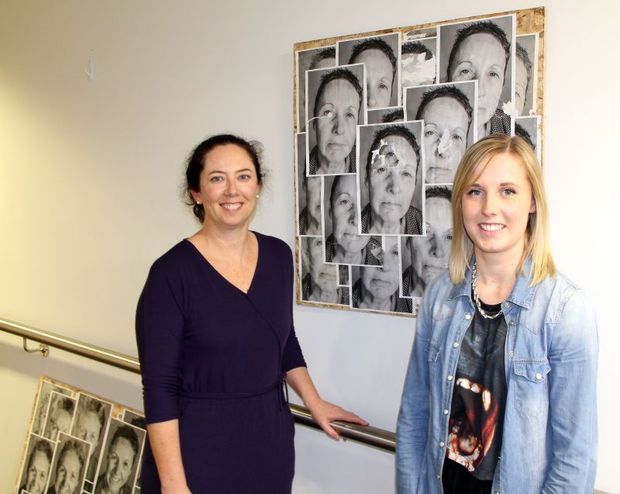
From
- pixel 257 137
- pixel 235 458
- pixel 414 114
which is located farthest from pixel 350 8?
pixel 235 458

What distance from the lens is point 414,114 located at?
155 cm

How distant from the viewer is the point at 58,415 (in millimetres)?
2672

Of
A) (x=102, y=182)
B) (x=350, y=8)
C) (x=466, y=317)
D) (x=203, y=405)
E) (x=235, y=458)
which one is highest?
(x=350, y=8)

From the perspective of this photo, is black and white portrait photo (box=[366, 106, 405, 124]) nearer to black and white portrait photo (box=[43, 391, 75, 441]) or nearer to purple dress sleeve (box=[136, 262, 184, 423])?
purple dress sleeve (box=[136, 262, 184, 423])

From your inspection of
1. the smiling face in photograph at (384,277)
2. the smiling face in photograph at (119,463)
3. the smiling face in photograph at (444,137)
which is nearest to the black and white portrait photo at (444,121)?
the smiling face in photograph at (444,137)

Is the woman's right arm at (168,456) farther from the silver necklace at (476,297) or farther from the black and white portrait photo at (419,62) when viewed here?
the black and white portrait photo at (419,62)

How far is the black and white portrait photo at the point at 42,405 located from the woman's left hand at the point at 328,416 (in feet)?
5.40

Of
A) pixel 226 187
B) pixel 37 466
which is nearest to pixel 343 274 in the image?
pixel 226 187

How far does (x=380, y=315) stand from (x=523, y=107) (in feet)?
A: 2.22

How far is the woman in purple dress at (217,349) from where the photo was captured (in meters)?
1.30

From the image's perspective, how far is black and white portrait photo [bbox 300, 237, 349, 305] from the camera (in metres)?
1.76

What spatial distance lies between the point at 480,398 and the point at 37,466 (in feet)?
7.80

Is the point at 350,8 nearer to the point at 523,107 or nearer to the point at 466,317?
the point at 523,107

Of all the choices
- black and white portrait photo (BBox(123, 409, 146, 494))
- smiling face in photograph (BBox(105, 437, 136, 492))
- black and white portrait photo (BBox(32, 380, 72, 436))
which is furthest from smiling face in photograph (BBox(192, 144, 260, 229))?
black and white portrait photo (BBox(32, 380, 72, 436))
